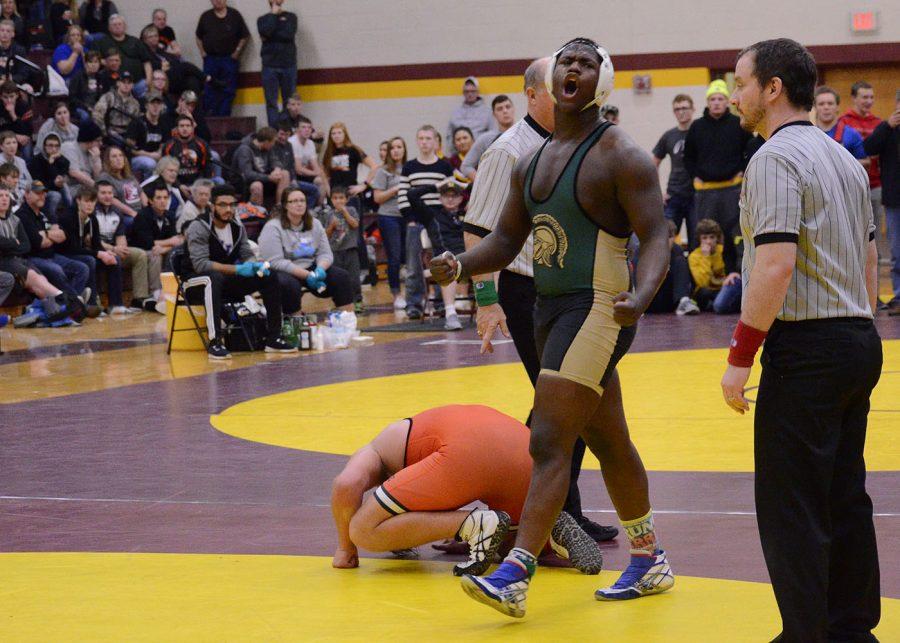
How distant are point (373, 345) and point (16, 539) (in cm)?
668

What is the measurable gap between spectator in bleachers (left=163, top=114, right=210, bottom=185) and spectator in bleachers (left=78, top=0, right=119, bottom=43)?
12.2 ft

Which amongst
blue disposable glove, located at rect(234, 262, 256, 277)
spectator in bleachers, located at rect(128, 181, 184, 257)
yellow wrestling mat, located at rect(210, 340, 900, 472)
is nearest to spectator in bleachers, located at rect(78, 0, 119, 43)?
spectator in bleachers, located at rect(128, 181, 184, 257)

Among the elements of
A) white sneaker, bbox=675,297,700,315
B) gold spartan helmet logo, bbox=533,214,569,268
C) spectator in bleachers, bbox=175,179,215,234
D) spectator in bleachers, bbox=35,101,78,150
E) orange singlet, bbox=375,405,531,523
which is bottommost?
white sneaker, bbox=675,297,700,315

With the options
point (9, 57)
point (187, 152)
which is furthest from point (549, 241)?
point (9, 57)

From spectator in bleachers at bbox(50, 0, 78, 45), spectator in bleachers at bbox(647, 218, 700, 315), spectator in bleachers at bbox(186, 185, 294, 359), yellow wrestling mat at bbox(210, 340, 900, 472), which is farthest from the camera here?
spectator in bleachers at bbox(50, 0, 78, 45)

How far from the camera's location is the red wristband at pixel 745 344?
345cm

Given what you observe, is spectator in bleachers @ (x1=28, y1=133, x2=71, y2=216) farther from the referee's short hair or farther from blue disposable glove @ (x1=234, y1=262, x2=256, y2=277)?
the referee's short hair

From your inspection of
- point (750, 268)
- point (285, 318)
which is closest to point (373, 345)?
point (285, 318)

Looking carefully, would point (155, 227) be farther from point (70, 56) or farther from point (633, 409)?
point (633, 409)

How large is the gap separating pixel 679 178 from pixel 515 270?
9.87 meters

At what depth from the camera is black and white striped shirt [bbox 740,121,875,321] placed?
342 cm

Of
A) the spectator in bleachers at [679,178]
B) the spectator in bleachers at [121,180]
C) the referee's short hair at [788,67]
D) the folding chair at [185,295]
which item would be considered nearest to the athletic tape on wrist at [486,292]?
the referee's short hair at [788,67]

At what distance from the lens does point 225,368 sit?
35.2 feet

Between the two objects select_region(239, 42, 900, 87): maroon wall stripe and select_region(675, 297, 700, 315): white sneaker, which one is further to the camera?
select_region(239, 42, 900, 87): maroon wall stripe
